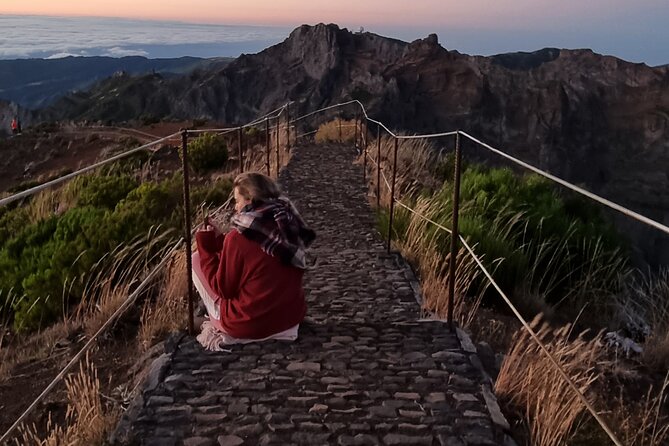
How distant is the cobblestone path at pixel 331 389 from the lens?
3.25m

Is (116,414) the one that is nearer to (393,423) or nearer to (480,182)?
(393,423)

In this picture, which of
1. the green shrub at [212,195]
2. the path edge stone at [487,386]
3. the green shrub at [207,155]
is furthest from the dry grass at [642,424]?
the green shrub at [207,155]

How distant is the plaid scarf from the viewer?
4234 mm

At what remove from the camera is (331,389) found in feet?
12.1

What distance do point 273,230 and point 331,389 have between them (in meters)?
1.07

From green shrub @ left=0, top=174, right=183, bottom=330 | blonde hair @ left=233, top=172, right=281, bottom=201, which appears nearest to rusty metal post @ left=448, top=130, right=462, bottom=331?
blonde hair @ left=233, top=172, right=281, bottom=201

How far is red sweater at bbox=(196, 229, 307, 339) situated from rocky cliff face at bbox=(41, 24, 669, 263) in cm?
6108

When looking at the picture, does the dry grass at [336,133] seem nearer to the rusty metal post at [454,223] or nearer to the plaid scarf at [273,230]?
the rusty metal post at [454,223]

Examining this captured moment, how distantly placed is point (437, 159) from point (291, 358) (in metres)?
10.5

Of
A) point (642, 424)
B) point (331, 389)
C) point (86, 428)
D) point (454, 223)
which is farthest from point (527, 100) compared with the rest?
point (86, 428)

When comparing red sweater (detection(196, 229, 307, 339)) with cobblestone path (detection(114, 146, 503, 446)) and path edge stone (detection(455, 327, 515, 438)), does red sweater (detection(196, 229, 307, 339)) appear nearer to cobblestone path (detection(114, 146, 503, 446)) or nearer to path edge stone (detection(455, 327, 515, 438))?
cobblestone path (detection(114, 146, 503, 446))

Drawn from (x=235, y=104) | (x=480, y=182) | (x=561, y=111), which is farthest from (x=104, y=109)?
(x=480, y=182)

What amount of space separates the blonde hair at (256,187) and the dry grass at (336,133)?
13241mm

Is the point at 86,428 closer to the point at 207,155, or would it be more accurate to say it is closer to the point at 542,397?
the point at 542,397
